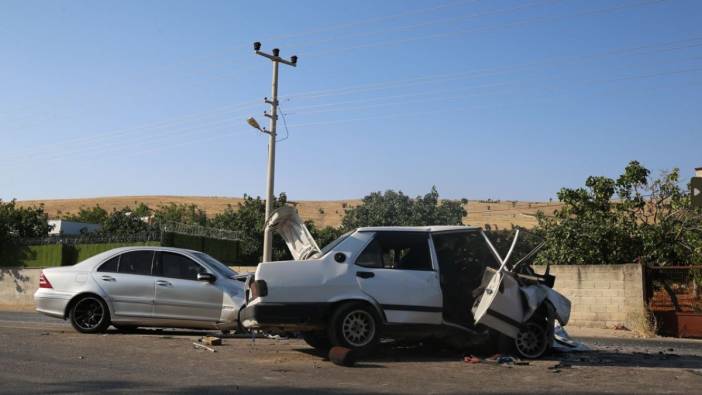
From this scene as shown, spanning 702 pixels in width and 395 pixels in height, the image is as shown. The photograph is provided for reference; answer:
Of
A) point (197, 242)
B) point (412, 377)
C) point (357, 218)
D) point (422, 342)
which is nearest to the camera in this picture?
point (412, 377)

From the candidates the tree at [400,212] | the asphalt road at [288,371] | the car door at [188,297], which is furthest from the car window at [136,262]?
the tree at [400,212]

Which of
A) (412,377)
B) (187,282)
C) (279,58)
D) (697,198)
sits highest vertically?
(279,58)

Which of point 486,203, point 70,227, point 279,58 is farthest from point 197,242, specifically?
point 486,203

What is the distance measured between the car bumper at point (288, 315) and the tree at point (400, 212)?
Answer: 44472mm

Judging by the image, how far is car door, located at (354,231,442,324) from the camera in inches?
358

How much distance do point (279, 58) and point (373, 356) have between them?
2025 centimetres

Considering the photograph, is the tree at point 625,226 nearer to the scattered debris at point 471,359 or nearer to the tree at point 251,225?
the scattered debris at point 471,359

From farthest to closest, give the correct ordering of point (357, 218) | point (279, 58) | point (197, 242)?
point (357, 218), point (197, 242), point (279, 58)

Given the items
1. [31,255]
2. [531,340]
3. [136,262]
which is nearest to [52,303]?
[136,262]

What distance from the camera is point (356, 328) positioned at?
9.02 meters

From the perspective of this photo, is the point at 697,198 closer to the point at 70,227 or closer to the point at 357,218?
the point at 357,218

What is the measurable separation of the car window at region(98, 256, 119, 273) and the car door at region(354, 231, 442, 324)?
506cm

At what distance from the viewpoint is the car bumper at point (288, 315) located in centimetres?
881

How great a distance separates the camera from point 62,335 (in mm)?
11117
